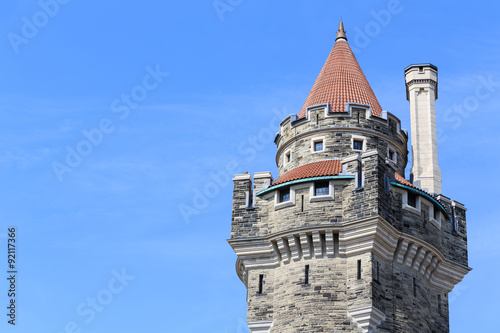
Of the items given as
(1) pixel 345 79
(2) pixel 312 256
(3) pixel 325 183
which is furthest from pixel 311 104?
(2) pixel 312 256

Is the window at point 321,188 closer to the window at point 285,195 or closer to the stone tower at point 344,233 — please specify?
the stone tower at point 344,233

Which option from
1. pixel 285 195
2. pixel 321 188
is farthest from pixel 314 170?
pixel 285 195

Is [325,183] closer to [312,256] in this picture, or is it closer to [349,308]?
[312,256]

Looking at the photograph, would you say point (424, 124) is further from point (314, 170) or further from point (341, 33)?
point (314, 170)

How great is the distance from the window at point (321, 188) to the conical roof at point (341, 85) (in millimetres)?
4617

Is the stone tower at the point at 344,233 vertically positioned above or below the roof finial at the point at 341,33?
below

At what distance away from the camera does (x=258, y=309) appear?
115ft

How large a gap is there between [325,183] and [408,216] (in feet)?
11.9

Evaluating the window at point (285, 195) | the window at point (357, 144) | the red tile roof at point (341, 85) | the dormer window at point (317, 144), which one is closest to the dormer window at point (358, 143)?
the window at point (357, 144)

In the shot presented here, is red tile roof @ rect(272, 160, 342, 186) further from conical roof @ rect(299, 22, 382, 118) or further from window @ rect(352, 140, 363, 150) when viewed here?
conical roof @ rect(299, 22, 382, 118)

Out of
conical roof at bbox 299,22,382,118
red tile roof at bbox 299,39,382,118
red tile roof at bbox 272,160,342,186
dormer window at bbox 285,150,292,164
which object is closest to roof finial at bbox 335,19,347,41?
conical roof at bbox 299,22,382,118

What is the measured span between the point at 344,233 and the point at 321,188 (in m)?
2.23

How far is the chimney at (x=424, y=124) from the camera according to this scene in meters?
41.2

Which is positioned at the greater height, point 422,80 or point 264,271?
point 422,80
